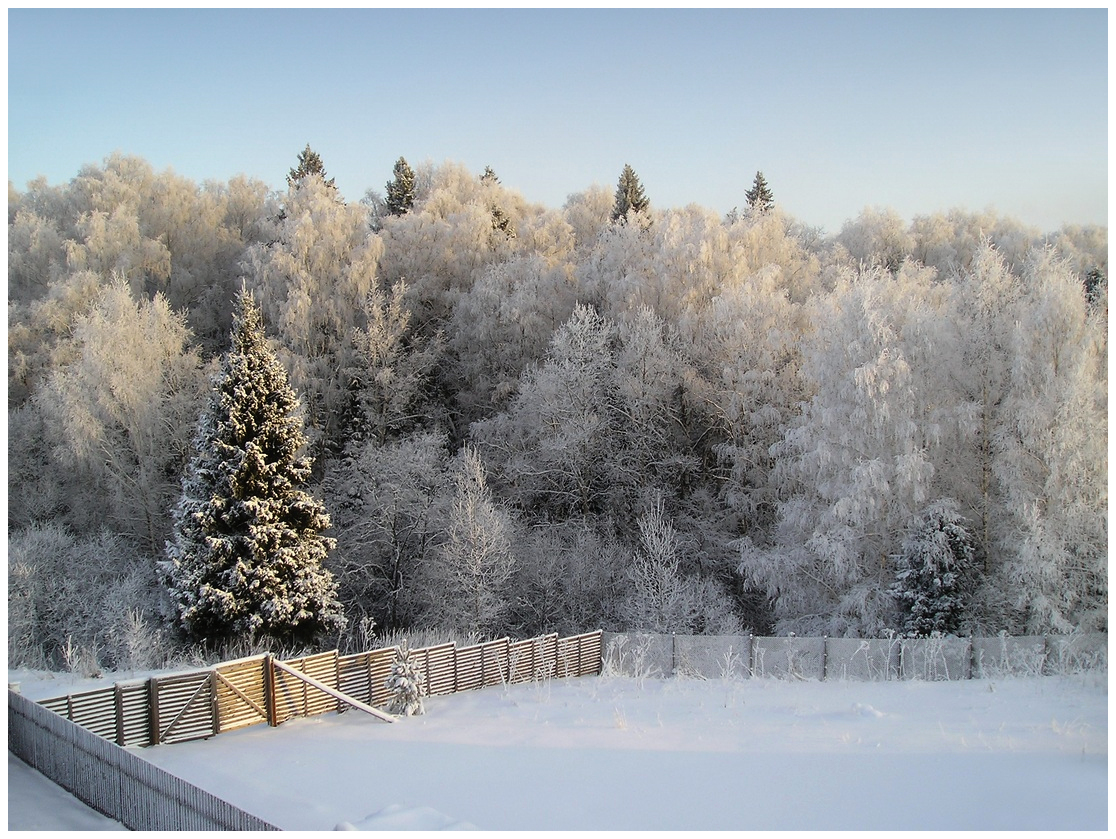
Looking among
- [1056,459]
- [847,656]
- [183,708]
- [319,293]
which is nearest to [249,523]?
[183,708]

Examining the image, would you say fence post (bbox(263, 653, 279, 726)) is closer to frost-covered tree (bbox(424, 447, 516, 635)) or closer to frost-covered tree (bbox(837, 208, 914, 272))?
frost-covered tree (bbox(424, 447, 516, 635))

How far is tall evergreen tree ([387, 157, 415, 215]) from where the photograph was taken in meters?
42.4

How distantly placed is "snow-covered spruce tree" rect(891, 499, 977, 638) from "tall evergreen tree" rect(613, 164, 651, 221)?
24375 mm

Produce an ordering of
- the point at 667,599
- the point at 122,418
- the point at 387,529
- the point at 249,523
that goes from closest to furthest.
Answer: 1. the point at 249,523
2. the point at 667,599
3. the point at 387,529
4. the point at 122,418

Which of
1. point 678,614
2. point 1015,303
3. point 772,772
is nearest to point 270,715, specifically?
point 772,772

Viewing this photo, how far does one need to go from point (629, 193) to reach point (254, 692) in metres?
32.7

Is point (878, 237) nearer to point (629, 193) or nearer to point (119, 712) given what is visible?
point (629, 193)

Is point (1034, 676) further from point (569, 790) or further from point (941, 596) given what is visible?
point (569, 790)

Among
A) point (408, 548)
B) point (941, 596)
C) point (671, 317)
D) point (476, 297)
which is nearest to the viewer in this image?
point (941, 596)

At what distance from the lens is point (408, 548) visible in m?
25.5

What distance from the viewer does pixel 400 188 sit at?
42938 millimetres

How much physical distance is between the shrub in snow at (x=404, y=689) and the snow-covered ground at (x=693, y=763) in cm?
29

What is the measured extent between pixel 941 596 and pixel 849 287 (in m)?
9.27

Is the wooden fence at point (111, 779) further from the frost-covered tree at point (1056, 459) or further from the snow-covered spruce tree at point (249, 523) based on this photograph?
the frost-covered tree at point (1056, 459)
